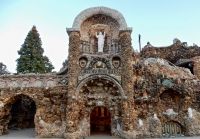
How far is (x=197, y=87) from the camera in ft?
36.9

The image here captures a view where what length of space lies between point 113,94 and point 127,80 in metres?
1.67

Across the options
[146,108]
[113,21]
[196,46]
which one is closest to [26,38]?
[113,21]

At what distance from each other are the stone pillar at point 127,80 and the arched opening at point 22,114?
10359mm

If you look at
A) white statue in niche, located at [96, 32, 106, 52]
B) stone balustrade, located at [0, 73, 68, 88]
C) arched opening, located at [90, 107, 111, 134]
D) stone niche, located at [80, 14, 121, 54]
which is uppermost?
stone niche, located at [80, 14, 121, 54]

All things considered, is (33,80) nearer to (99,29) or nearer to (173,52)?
(99,29)

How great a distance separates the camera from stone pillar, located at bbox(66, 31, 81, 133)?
10164 mm

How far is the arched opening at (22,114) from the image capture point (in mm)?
14527

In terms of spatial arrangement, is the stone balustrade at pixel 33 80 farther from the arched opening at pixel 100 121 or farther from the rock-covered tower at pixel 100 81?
the arched opening at pixel 100 121

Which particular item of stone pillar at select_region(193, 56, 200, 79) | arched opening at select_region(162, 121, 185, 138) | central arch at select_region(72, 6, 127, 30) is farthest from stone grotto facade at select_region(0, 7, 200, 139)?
stone pillar at select_region(193, 56, 200, 79)

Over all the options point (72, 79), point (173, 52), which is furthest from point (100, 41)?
point (173, 52)

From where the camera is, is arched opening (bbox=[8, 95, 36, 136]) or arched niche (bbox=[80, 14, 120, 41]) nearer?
arched niche (bbox=[80, 14, 120, 41])

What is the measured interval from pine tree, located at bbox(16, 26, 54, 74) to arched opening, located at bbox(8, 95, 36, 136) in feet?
20.1

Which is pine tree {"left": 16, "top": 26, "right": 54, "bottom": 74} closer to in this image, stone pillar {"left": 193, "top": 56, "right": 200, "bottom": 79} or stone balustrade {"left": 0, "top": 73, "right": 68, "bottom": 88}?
stone balustrade {"left": 0, "top": 73, "right": 68, "bottom": 88}

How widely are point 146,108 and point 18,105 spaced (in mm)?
12895
